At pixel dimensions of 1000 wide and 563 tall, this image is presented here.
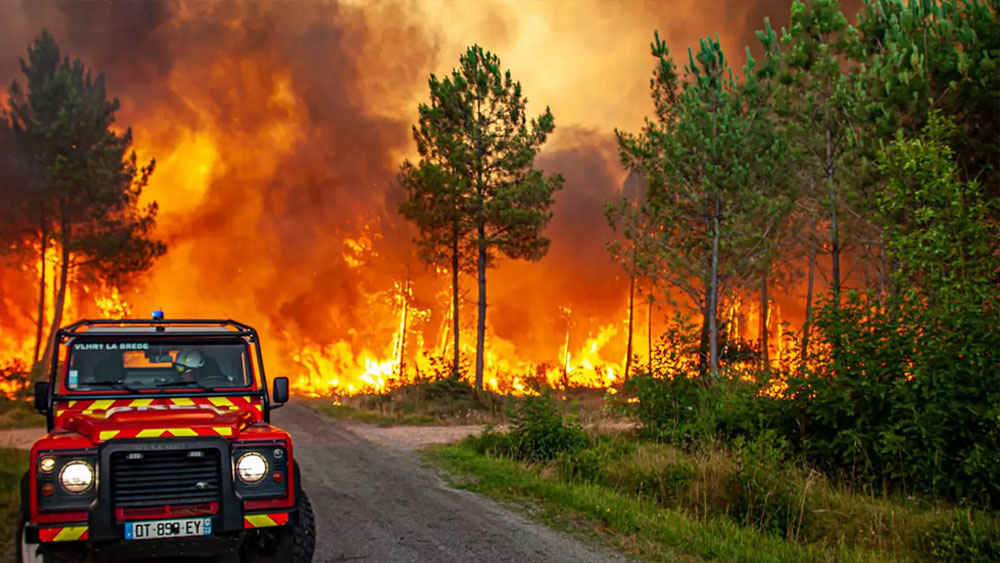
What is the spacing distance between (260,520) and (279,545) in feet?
1.37

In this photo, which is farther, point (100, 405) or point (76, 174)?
point (76, 174)

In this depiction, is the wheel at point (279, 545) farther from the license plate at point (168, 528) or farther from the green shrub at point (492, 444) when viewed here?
the green shrub at point (492, 444)

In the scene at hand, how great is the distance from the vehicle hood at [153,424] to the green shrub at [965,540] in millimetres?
7859

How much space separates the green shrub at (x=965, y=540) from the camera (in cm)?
800

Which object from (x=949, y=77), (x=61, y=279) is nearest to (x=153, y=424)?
(x=949, y=77)

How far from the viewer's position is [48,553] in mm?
5414

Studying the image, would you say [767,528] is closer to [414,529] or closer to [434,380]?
[414,529]

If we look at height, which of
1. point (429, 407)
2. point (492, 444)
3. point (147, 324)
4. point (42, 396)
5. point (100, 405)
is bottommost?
point (429, 407)

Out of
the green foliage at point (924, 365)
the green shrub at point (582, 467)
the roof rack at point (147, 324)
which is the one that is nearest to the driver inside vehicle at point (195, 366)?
the roof rack at point (147, 324)

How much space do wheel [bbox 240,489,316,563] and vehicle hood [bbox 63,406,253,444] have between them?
896 millimetres

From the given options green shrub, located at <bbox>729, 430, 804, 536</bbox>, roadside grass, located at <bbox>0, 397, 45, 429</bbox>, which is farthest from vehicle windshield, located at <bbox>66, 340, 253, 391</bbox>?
roadside grass, located at <bbox>0, 397, 45, 429</bbox>

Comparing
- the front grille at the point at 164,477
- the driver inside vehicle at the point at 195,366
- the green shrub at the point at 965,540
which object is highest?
the driver inside vehicle at the point at 195,366

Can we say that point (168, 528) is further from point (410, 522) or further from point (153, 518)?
point (410, 522)

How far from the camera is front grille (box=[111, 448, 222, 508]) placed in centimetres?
559
